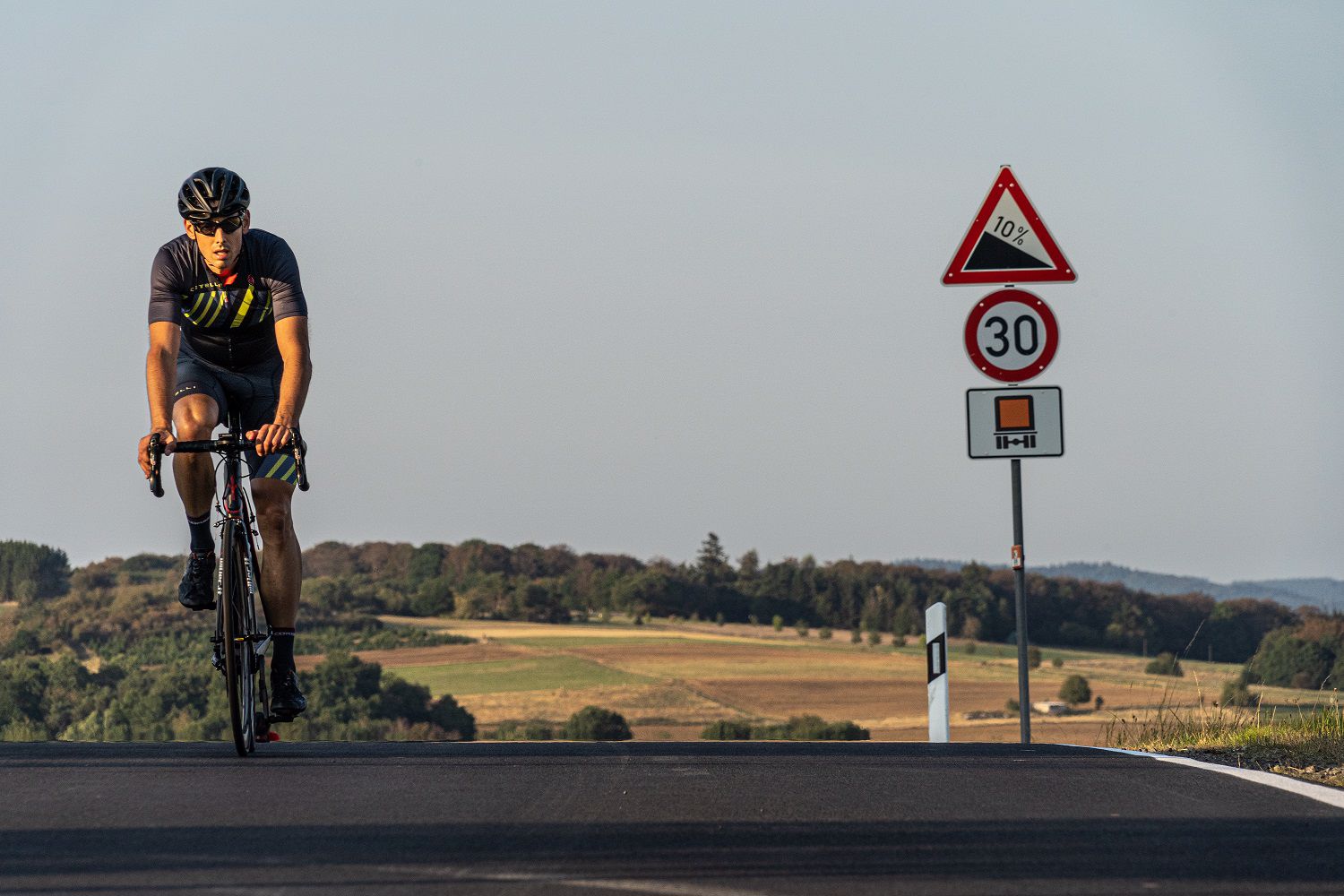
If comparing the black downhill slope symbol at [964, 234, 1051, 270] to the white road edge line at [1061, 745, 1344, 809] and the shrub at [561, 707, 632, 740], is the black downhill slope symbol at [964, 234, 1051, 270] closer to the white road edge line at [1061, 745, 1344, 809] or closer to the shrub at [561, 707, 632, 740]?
the white road edge line at [1061, 745, 1344, 809]

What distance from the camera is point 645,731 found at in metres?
73.4

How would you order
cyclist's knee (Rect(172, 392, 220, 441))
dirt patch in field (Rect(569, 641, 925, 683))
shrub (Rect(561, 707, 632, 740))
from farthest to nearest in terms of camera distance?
dirt patch in field (Rect(569, 641, 925, 683)), shrub (Rect(561, 707, 632, 740)), cyclist's knee (Rect(172, 392, 220, 441))

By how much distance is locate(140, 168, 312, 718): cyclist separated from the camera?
6773 millimetres

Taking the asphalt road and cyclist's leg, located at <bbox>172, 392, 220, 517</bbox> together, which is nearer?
the asphalt road

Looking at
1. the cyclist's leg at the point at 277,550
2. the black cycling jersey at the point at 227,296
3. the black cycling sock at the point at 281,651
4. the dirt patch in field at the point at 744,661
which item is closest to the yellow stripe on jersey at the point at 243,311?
the black cycling jersey at the point at 227,296

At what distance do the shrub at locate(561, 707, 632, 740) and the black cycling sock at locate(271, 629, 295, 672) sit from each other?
62569mm

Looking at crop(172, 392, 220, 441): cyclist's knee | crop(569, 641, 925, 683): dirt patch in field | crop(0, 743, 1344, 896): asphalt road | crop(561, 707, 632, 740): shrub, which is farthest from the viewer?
crop(569, 641, 925, 683): dirt patch in field

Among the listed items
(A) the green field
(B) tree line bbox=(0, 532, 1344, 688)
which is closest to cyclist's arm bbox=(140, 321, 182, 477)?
(B) tree line bbox=(0, 532, 1344, 688)

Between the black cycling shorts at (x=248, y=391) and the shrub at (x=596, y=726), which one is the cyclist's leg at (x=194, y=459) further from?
the shrub at (x=596, y=726)

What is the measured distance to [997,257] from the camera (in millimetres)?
10039

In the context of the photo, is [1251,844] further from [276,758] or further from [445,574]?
[445,574]

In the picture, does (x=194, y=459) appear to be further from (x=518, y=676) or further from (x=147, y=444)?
(x=518, y=676)

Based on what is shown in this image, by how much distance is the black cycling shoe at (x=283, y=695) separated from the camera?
7312 mm

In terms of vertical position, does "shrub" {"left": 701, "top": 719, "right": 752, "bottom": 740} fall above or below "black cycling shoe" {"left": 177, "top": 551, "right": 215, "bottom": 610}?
below
